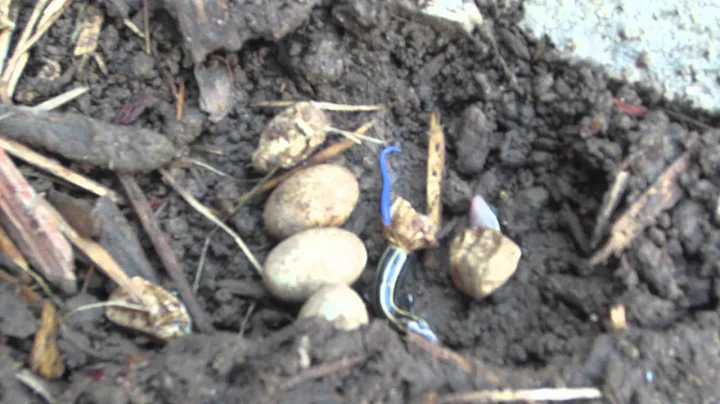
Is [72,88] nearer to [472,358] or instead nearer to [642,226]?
[472,358]

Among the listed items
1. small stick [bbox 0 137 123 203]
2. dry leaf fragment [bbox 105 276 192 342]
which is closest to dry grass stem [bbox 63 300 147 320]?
dry leaf fragment [bbox 105 276 192 342]

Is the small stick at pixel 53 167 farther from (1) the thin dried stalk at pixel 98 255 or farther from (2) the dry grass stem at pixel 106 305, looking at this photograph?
(2) the dry grass stem at pixel 106 305

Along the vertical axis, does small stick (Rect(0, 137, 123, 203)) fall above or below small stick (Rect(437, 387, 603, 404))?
above

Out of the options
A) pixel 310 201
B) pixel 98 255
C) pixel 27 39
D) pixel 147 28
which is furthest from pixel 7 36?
pixel 310 201

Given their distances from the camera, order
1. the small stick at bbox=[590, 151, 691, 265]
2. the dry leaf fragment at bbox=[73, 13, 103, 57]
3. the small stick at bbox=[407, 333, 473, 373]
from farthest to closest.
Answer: the dry leaf fragment at bbox=[73, 13, 103, 57]
the small stick at bbox=[590, 151, 691, 265]
the small stick at bbox=[407, 333, 473, 373]

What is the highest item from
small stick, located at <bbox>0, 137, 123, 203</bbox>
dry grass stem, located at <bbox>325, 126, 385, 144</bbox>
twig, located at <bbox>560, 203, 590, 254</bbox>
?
small stick, located at <bbox>0, 137, 123, 203</bbox>

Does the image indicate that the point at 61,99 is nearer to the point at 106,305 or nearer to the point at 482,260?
the point at 106,305

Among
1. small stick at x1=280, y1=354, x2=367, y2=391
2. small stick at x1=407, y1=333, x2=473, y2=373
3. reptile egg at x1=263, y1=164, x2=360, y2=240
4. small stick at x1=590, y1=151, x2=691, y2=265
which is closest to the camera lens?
small stick at x1=280, y1=354, x2=367, y2=391

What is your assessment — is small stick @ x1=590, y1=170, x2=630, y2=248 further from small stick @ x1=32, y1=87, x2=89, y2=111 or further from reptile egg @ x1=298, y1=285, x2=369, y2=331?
small stick @ x1=32, y1=87, x2=89, y2=111
